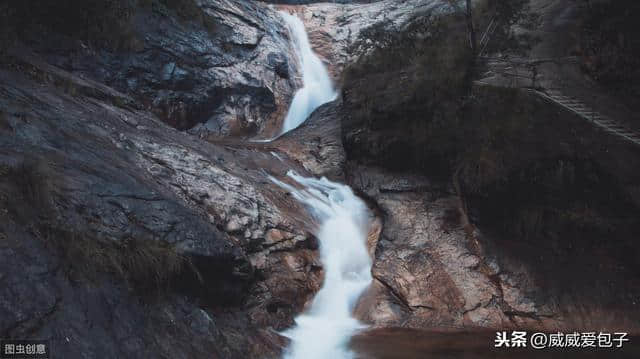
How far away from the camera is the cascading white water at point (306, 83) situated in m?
15.7

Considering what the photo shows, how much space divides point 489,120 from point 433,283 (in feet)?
10.9

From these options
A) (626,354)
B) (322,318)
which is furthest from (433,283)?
(626,354)

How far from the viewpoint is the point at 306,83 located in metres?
17.4

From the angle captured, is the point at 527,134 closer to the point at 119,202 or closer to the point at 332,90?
the point at 119,202

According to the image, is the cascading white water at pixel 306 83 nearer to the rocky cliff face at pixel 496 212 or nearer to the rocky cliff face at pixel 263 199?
the rocky cliff face at pixel 263 199

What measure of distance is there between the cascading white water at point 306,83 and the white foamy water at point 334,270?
497 cm

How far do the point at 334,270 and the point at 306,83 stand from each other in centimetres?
1036

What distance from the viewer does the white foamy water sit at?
6566 millimetres

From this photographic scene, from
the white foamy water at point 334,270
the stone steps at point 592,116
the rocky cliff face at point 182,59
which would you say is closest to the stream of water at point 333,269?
the white foamy water at point 334,270

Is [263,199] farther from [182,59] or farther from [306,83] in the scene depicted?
[306,83]

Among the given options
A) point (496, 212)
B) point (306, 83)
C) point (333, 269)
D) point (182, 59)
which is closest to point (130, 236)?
point (333, 269)

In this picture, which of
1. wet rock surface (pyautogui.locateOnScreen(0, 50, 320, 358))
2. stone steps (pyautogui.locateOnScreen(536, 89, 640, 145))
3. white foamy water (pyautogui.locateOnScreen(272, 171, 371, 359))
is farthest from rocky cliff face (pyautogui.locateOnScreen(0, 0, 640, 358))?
white foamy water (pyautogui.locateOnScreen(272, 171, 371, 359))

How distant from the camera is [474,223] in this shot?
8844 mm

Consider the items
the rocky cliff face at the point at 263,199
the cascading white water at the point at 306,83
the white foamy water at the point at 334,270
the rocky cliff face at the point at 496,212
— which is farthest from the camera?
the cascading white water at the point at 306,83
